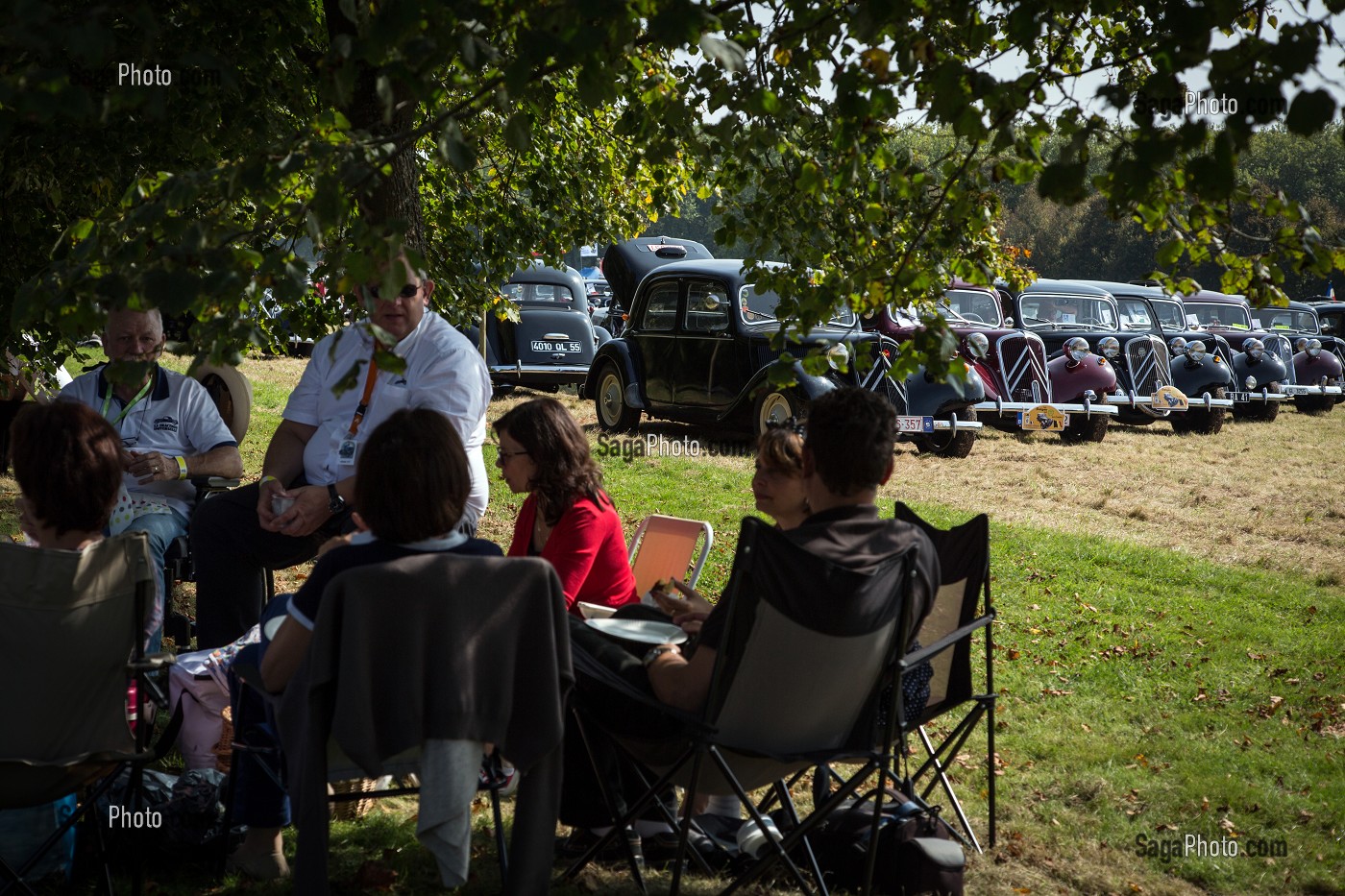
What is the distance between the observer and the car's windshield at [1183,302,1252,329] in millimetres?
21062

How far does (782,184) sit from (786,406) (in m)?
7.20

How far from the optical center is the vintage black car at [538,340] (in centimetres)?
1838

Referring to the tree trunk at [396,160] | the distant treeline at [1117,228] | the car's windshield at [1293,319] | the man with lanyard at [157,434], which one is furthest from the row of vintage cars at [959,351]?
the distant treeline at [1117,228]

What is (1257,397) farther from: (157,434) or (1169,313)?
(157,434)

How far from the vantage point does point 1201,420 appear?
17109 millimetres

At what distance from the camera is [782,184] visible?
5066mm

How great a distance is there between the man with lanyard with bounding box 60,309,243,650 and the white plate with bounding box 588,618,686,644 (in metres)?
2.24

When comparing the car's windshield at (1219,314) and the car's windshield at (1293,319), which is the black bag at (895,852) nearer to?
the car's windshield at (1219,314)

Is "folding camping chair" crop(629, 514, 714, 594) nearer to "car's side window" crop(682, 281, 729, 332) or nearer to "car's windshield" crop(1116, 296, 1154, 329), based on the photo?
"car's side window" crop(682, 281, 729, 332)

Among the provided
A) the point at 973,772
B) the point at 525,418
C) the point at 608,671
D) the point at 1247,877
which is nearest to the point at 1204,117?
the point at 608,671

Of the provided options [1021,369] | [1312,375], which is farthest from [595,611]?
[1312,375]

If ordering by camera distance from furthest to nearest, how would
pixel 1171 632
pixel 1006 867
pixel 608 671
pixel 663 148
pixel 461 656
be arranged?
1. pixel 1171 632
2. pixel 1006 867
3. pixel 663 148
4. pixel 608 671
5. pixel 461 656

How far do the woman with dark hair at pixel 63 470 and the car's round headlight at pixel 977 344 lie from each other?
1071 cm

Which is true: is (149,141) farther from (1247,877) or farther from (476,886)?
(1247,877)
